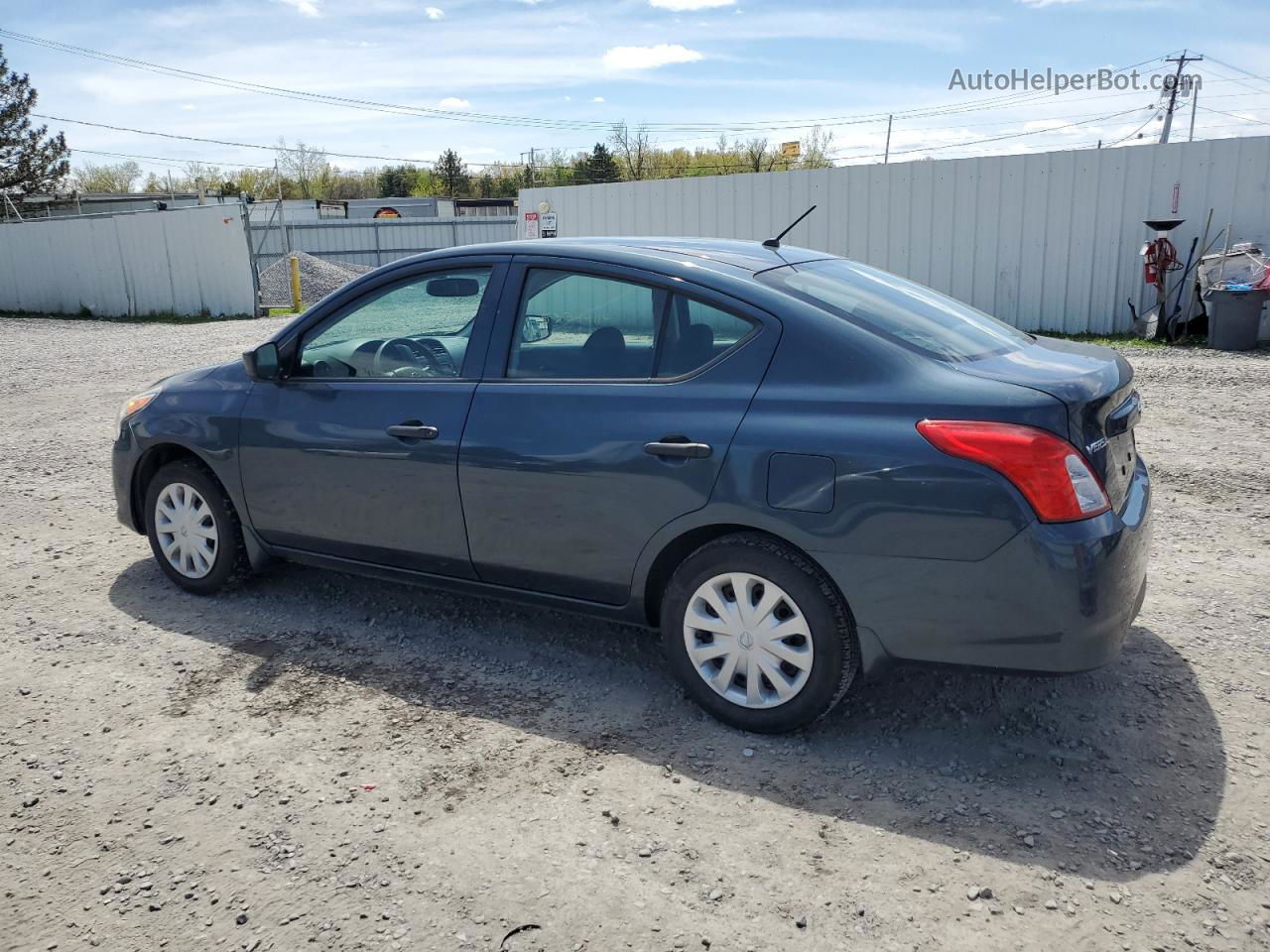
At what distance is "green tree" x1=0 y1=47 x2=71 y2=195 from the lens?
52.2 metres

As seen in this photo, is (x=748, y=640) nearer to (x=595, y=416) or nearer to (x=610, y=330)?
(x=595, y=416)

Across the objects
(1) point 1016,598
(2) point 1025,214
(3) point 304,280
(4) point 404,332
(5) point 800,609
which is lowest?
(3) point 304,280

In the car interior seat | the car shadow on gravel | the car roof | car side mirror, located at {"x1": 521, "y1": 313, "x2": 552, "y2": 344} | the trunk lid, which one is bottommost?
the car shadow on gravel

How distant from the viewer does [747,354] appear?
354 centimetres

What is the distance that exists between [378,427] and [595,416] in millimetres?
1048

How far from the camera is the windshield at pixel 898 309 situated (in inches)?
140

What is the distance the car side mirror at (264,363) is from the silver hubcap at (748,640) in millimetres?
2232

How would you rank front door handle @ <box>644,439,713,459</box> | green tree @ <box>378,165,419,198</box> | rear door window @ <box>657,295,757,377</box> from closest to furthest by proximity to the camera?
front door handle @ <box>644,439,713,459</box> < rear door window @ <box>657,295,757,377</box> < green tree @ <box>378,165,419,198</box>

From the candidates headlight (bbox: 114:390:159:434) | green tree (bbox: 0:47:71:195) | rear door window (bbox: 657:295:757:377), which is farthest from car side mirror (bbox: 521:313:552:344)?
green tree (bbox: 0:47:71:195)

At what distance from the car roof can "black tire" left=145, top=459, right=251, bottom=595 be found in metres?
1.65

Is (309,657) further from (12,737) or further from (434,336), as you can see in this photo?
(434,336)

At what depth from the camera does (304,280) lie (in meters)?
27.0

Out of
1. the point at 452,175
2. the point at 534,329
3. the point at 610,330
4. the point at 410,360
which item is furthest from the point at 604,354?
the point at 452,175

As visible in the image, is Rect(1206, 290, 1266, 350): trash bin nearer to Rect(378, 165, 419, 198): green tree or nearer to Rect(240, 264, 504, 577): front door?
Rect(240, 264, 504, 577): front door
